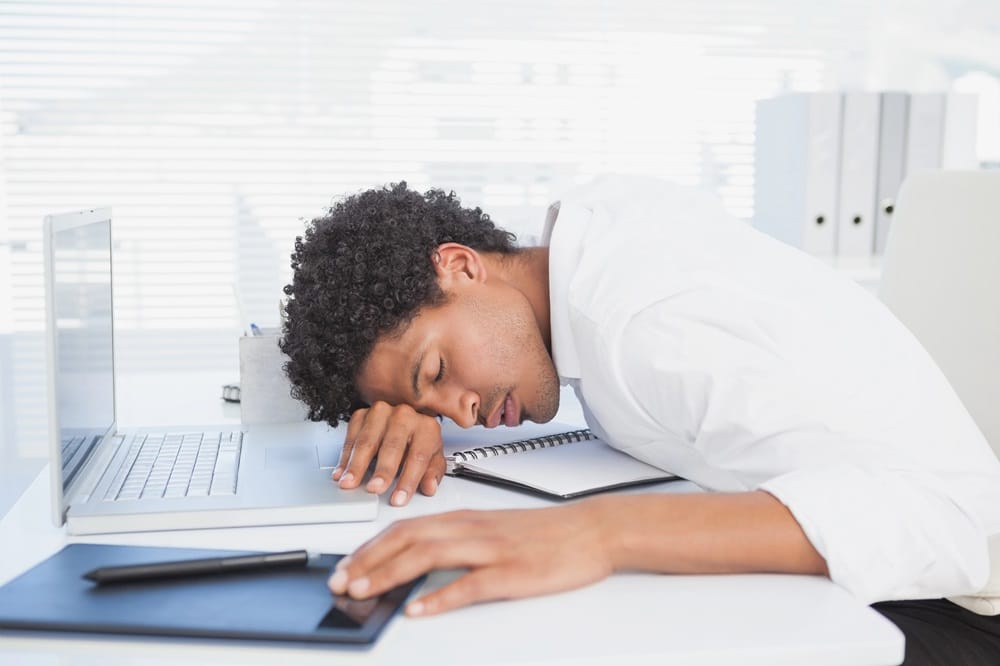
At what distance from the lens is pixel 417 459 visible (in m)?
1.06

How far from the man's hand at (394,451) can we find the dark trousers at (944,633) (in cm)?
50

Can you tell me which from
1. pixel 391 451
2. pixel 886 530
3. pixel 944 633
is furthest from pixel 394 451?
pixel 944 633

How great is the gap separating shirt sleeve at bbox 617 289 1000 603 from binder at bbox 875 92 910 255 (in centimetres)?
190

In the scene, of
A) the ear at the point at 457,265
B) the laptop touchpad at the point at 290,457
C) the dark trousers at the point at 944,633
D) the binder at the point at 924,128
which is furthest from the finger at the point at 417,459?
the binder at the point at 924,128

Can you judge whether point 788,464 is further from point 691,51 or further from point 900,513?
point 691,51

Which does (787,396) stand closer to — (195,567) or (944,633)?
(944,633)

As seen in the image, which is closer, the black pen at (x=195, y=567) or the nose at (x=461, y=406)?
the black pen at (x=195, y=567)

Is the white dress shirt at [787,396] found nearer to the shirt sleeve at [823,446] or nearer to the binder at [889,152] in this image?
the shirt sleeve at [823,446]

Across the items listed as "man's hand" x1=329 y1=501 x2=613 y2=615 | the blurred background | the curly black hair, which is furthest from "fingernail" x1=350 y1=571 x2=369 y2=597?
the blurred background

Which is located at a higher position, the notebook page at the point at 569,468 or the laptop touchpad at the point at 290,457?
the notebook page at the point at 569,468

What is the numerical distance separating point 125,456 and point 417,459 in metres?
0.36

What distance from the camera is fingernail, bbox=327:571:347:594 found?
2.35 ft

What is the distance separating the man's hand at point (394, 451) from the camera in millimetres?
1008

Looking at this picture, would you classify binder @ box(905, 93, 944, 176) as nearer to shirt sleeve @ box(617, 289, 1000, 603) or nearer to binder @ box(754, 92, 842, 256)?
binder @ box(754, 92, 842, 256)
